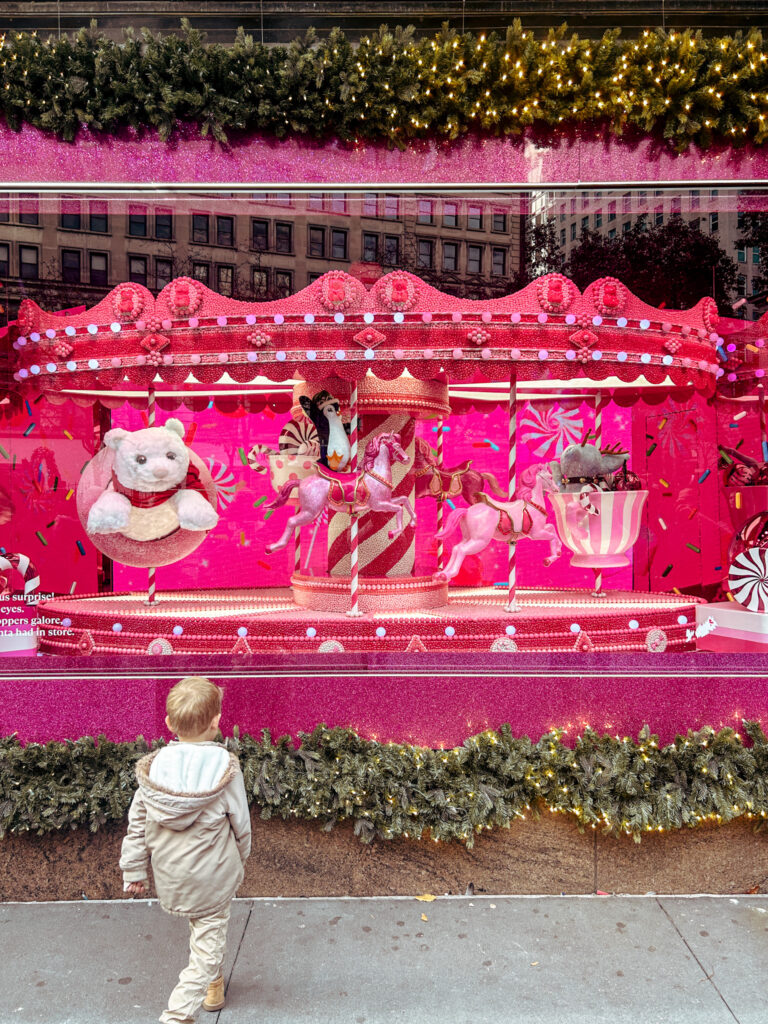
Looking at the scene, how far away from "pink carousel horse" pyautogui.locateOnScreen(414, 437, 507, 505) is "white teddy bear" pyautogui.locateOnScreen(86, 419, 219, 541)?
1.56 m

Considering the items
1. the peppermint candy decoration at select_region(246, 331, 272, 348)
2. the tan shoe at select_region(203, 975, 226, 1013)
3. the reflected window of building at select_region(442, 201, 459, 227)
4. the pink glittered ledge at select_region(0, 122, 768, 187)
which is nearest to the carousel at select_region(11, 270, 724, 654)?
the peppermint candy decoration at select_region(246, 331, 272, 348)

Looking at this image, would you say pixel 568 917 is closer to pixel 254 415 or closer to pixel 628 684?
pixel 628 684

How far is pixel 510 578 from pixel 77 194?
3.80 meters

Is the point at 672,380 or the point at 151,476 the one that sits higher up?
the point at 672,380

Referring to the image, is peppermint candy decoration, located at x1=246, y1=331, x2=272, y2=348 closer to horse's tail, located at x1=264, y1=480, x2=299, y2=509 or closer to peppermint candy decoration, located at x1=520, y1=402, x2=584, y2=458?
horse's tail, located at x1=264, y1=480, x2=299, y2=509

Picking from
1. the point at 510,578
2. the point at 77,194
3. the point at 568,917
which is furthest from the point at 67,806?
the point at 77,194

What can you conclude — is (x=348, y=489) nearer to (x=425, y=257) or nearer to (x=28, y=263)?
(x=425, y=257)

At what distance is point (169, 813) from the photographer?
3062mm

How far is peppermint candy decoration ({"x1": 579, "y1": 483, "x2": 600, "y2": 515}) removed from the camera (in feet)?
19.4

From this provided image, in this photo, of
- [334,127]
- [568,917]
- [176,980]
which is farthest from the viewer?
[334,127]

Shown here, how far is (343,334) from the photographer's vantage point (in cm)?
511

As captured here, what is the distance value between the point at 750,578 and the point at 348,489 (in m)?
2.81

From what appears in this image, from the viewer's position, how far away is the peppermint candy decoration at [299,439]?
19.0 feet

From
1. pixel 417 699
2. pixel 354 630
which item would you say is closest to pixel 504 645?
pixel 417 699
